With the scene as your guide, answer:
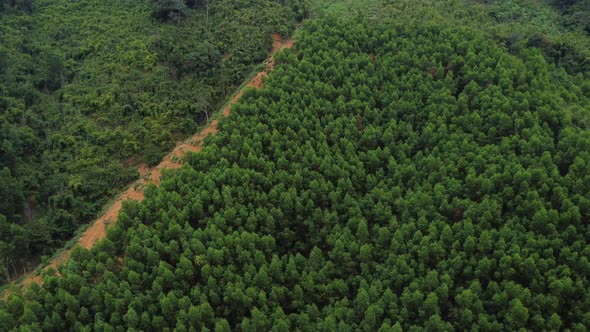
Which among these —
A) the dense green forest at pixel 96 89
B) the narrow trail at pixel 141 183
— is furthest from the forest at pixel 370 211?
the dense green forest at pixel 96 89

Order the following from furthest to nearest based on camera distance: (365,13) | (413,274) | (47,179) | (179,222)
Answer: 1. (365,13)
2. (47,179)
3. (179,222)
4. (413,274)

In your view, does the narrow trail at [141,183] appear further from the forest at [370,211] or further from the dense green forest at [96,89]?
the forest at [370,211]

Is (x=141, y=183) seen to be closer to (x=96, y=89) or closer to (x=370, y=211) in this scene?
(x=96, y=89)

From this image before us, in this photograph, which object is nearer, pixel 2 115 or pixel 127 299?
pixel 127 299

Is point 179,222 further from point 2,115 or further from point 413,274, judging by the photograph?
point 2,115

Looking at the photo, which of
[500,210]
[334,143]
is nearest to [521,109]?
[500,210]

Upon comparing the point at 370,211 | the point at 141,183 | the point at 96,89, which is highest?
the point at 96,89

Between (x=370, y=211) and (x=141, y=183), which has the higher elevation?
(x=370, y=211)

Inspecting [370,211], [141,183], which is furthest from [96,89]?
[370,211]
